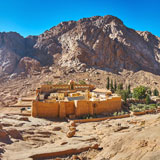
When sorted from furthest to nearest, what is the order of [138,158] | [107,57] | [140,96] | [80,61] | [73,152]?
[107,57] → [80,61] → [140,96] → [73,152] → [138,158]

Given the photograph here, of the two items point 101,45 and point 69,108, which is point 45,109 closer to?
point 69,108

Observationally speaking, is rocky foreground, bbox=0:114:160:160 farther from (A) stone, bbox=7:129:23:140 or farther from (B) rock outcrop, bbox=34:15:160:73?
(B) rock outcrop, bbox=34:15:160:73

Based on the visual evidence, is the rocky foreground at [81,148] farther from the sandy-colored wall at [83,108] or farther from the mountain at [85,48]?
the mountain at [85,48]

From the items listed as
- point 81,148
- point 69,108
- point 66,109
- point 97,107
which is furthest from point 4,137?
point 97,107

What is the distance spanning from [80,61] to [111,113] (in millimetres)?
41624

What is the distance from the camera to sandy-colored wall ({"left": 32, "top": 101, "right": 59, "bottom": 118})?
18.8 metres

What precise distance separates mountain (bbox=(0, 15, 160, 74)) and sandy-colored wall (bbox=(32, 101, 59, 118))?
1621 inches

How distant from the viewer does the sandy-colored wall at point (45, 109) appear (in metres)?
18.8

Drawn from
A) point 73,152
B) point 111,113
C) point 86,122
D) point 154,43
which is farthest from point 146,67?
point 73,152

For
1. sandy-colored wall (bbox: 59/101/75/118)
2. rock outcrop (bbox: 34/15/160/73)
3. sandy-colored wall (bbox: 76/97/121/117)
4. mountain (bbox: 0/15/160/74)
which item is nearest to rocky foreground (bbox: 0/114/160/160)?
sandy-colored wall (bbox: 59/101/75/118)

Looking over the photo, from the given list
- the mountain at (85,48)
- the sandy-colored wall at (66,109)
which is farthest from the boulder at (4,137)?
the mountain at (85,48)

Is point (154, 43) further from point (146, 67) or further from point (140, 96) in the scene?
point (140, 96)

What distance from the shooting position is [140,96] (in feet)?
103

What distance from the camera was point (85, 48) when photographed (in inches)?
2724
